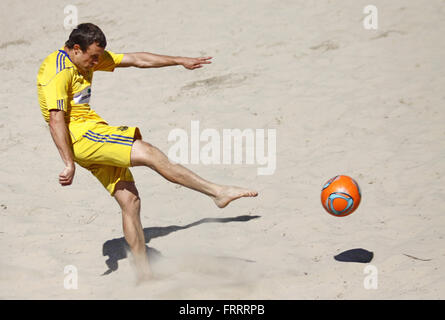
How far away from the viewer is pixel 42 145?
316 inches

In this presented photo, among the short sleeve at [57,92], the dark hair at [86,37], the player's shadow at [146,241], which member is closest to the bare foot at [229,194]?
the player's shadow at [146,241]

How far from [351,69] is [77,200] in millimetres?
4633

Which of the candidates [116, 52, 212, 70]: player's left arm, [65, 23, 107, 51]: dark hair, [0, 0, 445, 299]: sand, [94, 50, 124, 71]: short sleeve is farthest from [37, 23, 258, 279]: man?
[0, 0, 445, 299]: sand

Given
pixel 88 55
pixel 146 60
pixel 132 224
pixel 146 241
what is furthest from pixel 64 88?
pixel 146 241

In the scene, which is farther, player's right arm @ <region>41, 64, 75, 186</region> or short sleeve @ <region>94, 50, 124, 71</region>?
short sleeve @ <region>94, 50, 124, 71</region>

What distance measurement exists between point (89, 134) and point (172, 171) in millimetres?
647

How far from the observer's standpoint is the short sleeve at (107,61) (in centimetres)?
495

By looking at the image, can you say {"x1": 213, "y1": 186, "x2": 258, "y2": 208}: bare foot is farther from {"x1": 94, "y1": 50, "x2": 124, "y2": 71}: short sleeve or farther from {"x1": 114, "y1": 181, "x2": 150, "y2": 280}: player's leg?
{"x1": 94, "y1": 50, "x2": 124, "y2": 71}: short sleeve

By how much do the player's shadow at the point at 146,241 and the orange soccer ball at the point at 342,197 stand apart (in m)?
1.20

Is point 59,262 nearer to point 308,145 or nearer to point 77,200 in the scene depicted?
point 77,200

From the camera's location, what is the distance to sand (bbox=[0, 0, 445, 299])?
15.6 ft

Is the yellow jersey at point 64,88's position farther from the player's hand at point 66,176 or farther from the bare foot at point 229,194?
the bare foot at point 229,194

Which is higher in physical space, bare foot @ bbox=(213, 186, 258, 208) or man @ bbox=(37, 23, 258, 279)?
man @ bbox=(37, 23, 258, 279)

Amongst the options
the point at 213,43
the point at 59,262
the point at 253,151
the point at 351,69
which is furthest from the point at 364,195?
the point at 213,43
